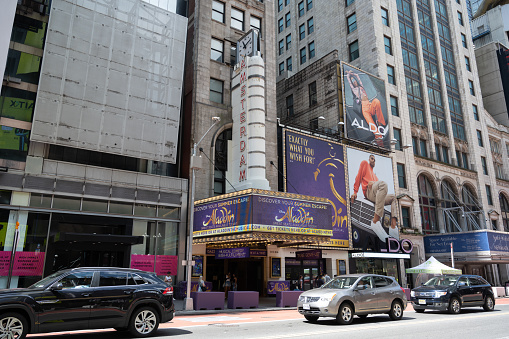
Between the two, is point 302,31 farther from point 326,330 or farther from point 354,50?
point 326,330

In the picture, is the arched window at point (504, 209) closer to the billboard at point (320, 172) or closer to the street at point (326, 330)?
the billboard at point (320, 172)

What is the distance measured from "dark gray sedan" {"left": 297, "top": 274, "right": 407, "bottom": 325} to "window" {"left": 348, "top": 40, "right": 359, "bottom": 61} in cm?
3471

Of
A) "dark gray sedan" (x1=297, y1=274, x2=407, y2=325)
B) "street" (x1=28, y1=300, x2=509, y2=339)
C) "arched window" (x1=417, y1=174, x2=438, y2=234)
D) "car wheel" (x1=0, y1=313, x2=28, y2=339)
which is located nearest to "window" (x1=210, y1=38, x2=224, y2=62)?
"dark gray sedan" (x1=297, y1=274, x2=407, y2=325)

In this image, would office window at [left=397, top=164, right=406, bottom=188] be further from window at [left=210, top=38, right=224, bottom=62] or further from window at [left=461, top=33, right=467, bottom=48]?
window at [left=461, top=33, right=467, bottom=48]

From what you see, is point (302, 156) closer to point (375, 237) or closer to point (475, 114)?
point (375, 237)

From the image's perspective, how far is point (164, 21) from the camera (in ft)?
94.7

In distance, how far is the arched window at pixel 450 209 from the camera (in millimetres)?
44275

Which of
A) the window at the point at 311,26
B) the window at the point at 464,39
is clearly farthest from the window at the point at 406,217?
the window at the point at 464,39

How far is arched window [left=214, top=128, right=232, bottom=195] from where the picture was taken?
29.9 m

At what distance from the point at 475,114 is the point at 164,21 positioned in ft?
145

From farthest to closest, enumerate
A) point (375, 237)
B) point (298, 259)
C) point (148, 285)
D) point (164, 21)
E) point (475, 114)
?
point (475, 114), point (375, 237), point (298, 259), point (164, 21), point (148, 285)

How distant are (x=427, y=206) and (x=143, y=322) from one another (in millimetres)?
38916

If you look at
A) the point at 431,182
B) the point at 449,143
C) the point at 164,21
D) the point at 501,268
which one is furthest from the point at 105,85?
the point at 501,268

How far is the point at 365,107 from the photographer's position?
128 ft
